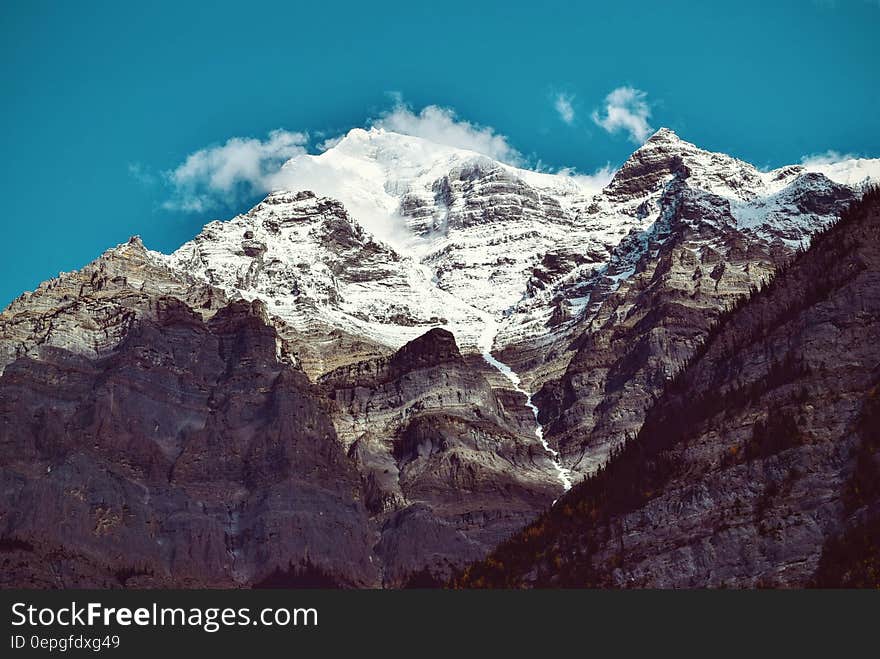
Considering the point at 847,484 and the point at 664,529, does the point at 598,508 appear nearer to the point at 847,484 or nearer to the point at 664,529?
the point at 664,529

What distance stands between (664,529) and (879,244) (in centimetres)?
3271

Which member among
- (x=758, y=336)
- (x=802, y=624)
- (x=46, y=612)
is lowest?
(x=802, y=624)

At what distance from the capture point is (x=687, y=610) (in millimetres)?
103188

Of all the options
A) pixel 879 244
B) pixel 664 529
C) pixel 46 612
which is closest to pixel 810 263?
pixel 879 244

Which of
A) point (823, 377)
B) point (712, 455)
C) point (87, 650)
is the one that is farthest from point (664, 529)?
point (87, 650)

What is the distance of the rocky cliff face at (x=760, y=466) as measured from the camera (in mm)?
118375

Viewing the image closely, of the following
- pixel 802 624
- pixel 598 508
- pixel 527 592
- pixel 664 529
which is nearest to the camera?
pixel 802 624

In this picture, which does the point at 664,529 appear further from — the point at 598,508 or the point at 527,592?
the point at 527,592

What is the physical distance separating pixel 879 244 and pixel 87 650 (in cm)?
7166

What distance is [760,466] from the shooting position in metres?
125

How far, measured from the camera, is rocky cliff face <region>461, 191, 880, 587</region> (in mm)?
118375

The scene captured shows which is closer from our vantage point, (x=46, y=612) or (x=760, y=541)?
(x=46, y=612)

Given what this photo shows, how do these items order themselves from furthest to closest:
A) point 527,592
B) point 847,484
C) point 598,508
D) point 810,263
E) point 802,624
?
point 810,263 → point 598,508 → point 847,484 → point 527,592 → point 802,624

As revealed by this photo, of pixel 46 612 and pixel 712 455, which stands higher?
pixel 712 455
